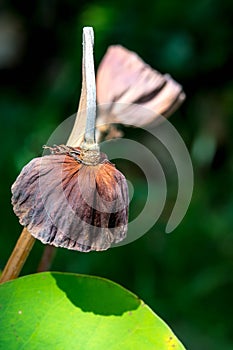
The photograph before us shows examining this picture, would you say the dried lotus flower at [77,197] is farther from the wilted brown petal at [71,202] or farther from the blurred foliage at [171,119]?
the blurred foliage at [171,119]

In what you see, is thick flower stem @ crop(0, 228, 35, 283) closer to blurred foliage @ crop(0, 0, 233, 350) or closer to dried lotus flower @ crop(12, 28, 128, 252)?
dried lotus flower @ crop(12, 28, 128, 252)

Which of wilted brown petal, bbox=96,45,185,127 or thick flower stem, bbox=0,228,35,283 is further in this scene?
wilted brown petal, bbox=96,45,185,127

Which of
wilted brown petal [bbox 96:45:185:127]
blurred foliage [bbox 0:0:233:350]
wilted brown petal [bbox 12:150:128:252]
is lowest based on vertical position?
blurred foliage [bbox 0:0:233:350]

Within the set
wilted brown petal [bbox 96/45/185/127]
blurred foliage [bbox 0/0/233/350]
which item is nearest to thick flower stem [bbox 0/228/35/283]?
wilted brown petal [bbox 96/45/185/127]

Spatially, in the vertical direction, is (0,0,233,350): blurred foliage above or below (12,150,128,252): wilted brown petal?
below

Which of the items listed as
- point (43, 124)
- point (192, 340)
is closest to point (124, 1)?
point (43, 124)

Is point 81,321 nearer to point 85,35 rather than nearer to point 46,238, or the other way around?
point 46,238

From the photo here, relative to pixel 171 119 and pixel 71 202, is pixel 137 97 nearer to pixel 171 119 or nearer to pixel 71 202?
pixel 71 202

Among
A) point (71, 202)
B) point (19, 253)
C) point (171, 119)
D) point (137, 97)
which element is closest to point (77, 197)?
point (71, 202)
